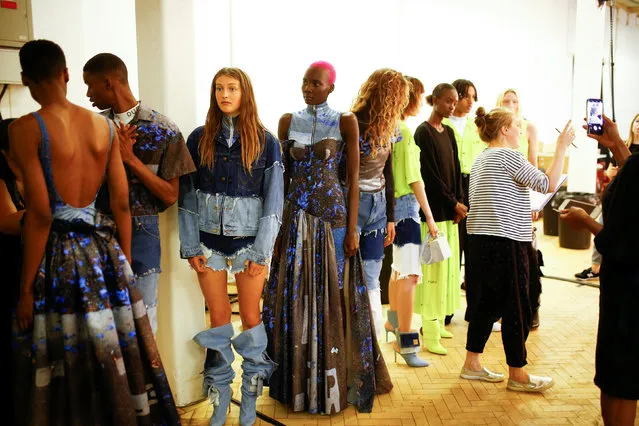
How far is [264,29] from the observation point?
6.32 m

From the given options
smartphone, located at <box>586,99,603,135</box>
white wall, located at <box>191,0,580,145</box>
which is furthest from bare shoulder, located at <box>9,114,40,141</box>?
white wall, located at <box>191,0,580,145</box>

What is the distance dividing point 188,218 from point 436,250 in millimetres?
1816

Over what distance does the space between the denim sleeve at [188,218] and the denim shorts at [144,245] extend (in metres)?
0.16

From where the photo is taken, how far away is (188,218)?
301 centimetres

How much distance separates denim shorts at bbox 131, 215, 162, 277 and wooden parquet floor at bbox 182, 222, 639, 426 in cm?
94

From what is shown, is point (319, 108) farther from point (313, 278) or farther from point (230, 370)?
point (230, 370)

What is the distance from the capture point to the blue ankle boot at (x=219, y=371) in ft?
10.1

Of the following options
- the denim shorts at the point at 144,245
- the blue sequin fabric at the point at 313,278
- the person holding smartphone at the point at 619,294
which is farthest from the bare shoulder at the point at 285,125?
the person holding smartphone at the point at 619,294

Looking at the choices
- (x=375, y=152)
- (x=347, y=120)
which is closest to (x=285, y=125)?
(x=347, y=120)

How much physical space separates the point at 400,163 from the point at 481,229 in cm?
68

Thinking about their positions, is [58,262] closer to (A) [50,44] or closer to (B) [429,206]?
(A) [50,44]

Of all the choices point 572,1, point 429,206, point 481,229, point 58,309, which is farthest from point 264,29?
point 572,1

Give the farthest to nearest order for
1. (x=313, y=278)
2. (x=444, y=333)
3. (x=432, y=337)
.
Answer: (x=444, y=333)
(x=432, y=337)
(x=313, y=278)

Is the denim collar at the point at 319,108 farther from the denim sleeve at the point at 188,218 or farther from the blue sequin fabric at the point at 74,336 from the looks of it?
the blue sequin fabric at the point at 74,336
